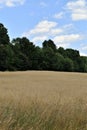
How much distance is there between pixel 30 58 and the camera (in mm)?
90188

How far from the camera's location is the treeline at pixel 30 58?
262 ft

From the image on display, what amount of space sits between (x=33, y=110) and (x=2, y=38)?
247 ft

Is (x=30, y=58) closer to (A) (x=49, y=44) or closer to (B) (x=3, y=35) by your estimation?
(B) (x=3, y=35)

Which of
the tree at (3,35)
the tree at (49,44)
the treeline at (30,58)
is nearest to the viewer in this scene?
the treeline at (30,58)

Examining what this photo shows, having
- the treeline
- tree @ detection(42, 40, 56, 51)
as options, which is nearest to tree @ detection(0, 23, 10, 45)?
the treeline

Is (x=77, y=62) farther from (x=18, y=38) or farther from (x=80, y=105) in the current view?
(x=80, y=105)

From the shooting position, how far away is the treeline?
79.7m

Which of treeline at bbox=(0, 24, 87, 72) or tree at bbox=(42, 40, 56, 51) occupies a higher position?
tree at bbox=(42, 40, 56, 51)

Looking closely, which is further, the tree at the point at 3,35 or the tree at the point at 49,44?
the tree at the point at 49,44

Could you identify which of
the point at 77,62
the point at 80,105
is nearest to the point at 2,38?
the point at 77,62

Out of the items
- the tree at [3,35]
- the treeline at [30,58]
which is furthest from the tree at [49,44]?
the tree at [3,35]

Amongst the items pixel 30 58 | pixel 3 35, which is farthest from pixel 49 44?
pixel 3 35

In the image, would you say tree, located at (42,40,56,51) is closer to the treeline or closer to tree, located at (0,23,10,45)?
the treeline

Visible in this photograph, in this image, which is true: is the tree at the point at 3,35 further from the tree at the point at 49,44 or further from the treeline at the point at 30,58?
the tree at the point at 49,44
